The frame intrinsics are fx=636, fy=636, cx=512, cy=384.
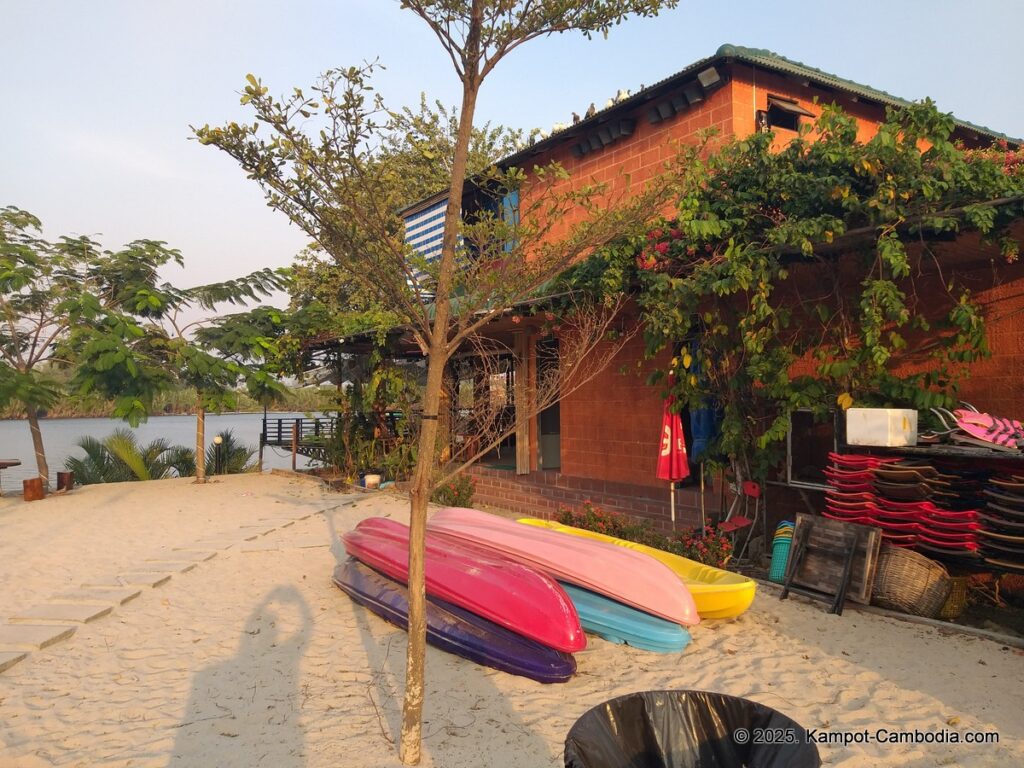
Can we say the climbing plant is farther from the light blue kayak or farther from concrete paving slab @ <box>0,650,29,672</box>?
concrete paving slab @ <box>0,650,29,672</box>

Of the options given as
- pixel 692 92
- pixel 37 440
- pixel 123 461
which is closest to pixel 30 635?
pixel 692 92

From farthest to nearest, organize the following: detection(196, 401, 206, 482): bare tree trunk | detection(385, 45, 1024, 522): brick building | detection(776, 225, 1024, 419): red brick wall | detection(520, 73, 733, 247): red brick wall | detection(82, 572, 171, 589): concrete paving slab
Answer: detection(196, 401, 206, 482): bare tree trunk < detection(520, 73, 733, 247): red brick wall < detection(385, 45, 1024, 522): brick building < detection(82, 572, 171, 589): concrete paving slab < detection(776, 225, 1024, 419): red brick wall

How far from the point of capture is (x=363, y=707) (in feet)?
12.7

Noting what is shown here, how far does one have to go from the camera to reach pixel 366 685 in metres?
4.20

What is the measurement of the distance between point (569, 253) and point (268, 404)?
13.0 metres

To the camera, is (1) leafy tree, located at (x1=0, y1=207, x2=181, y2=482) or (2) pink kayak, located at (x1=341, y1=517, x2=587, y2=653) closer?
(2) pink kayak, located at (x1=341, y1=517, x2=587, y2=653)

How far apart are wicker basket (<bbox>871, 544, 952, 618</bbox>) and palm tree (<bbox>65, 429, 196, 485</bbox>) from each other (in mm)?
15727

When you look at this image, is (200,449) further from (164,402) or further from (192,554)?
(192,554)

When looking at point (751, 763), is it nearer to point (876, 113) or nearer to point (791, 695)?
point (791, 695)

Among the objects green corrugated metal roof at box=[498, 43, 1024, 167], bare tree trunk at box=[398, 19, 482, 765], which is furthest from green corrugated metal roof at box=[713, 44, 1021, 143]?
bare tree trunk at box=[398, 19, 482, 765]

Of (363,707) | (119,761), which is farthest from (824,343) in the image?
(119,761)

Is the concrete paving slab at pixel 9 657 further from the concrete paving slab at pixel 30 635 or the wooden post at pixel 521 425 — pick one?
the wooden post at pixel 521 425

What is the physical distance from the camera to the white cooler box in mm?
5023

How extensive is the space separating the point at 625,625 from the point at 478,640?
112cm
